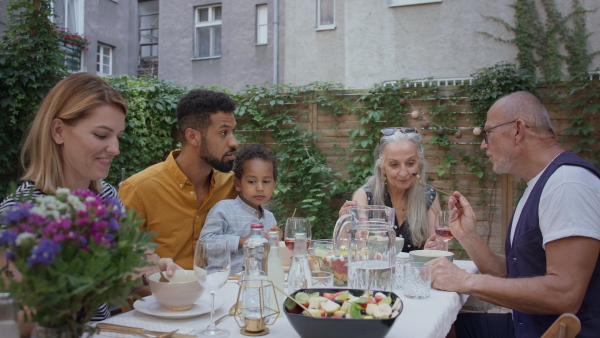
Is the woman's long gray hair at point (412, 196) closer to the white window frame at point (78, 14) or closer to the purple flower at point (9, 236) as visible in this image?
the purple flower at point (9, 236)

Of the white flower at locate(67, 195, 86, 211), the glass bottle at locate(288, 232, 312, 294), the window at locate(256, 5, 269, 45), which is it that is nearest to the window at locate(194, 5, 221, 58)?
the window at locate(256, 5, 269, 45)

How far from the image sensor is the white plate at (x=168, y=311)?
1566mm

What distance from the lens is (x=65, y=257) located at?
100cm

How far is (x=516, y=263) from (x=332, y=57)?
29.2ft

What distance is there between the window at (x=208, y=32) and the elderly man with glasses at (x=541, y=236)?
12.8 meters

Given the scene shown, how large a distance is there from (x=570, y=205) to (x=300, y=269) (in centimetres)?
106

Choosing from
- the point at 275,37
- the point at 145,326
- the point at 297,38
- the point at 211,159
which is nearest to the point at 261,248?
the point at 145,326

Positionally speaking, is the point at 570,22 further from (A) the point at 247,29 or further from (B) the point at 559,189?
(A) the point at 247,29

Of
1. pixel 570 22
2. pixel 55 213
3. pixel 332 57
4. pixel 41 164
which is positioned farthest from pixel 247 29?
pixel 55 213

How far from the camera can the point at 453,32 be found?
7.80 m

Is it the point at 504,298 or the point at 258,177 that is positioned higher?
the point at 258,177

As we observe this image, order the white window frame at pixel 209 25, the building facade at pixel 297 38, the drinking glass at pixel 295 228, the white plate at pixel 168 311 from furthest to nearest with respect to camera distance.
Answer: the white window frame at pixel 209 25 < the building facade at pixel 297 38 < the drinking glass at pixel 295 228 < the white plate at pixel 168 311

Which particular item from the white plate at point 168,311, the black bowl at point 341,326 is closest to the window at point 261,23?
the white plate at point 168,311

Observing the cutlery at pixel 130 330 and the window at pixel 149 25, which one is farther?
the window at pixel 149 25
